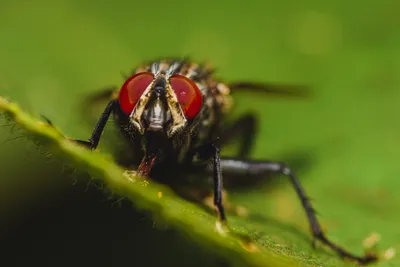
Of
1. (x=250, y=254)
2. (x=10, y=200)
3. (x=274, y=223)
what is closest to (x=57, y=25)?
(x=10, y=200)

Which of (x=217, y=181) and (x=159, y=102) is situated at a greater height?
(x=159, y=102)

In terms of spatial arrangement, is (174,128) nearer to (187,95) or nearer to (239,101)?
(187,95)

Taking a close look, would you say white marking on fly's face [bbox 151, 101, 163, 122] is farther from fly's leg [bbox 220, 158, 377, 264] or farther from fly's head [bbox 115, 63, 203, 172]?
fly's leg [bbox 220, 158, 377, 264]

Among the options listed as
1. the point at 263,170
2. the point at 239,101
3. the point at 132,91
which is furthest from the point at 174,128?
the point at 239,101

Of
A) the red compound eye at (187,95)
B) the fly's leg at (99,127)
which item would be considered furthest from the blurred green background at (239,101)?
the red compound eye at (187,95)

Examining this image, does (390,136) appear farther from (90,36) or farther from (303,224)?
(90,36)

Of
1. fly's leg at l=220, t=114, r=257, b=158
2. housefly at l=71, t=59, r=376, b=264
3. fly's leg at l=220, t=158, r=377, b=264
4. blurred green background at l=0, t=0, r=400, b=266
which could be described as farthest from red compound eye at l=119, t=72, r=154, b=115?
fly's leg at l=220, t=114, r=257, b=158

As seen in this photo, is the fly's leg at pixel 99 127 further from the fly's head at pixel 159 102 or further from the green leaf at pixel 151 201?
the green leaf at pixel 151 201
